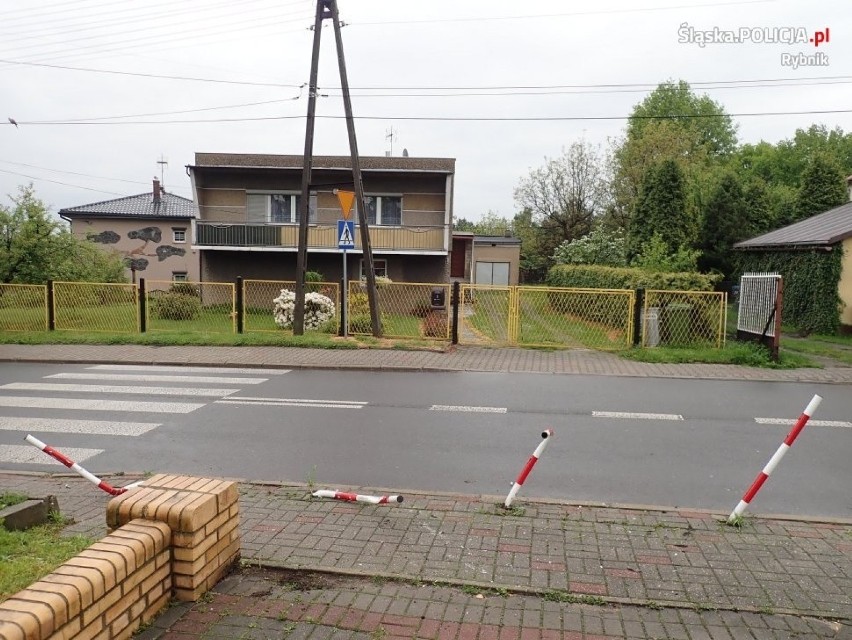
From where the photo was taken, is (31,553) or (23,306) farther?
(23,306)

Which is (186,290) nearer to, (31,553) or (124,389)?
(124,389)

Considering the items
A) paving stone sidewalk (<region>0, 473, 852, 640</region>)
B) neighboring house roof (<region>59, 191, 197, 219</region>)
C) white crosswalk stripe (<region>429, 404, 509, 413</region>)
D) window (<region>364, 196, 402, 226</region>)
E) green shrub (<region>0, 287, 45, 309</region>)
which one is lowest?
white crosswalk stripe (<region>429, 404, 509, 413</region>)

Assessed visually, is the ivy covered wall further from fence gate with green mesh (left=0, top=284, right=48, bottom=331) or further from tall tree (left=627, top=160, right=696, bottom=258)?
fence gate with green mesh (left=0, top=284, right=48, bottom=331)

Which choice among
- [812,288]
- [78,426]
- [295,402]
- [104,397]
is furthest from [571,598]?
[812,288]

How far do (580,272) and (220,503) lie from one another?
2244cm

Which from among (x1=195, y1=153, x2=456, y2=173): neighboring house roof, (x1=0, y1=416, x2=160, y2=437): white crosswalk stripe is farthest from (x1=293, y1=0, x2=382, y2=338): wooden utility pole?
(x1=195, y1=153, x2=456, y2=173): neighboring house roof

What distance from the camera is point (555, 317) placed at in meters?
16.5

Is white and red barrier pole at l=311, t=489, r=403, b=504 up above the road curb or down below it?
above

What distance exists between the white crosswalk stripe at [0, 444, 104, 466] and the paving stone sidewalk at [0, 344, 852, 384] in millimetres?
5899

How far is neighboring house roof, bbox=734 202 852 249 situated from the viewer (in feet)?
58.9

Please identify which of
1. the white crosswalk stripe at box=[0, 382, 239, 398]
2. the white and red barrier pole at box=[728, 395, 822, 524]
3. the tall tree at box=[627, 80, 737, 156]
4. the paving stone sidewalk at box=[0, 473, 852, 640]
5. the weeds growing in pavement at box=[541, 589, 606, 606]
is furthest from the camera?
the tall tree at box=[627, 80, 737, 156]

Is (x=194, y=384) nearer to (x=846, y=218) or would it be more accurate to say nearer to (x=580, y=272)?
(x=580, y=272)

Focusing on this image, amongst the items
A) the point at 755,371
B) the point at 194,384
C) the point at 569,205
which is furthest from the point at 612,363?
the point at 569,205

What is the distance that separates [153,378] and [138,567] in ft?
29.1
